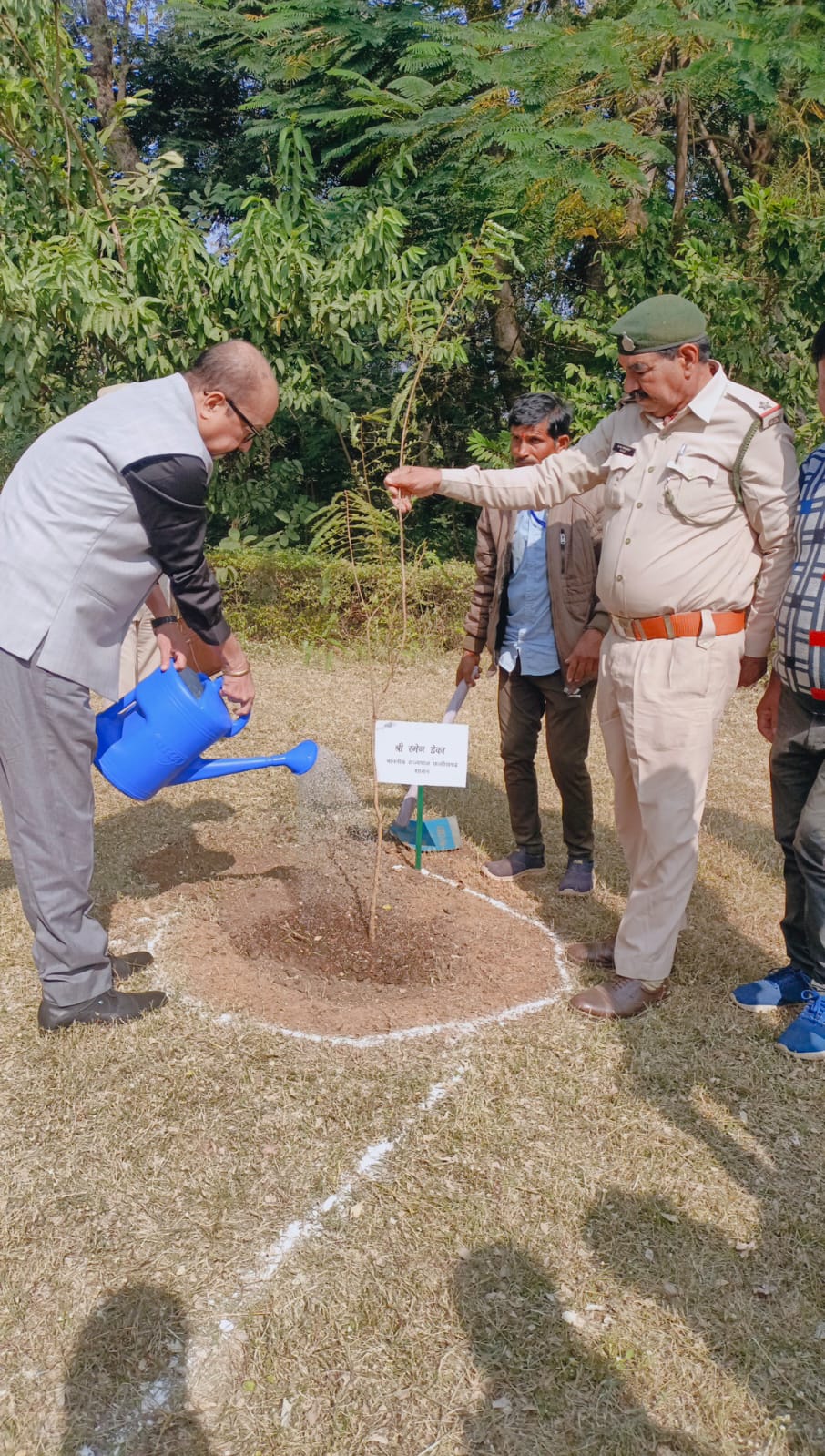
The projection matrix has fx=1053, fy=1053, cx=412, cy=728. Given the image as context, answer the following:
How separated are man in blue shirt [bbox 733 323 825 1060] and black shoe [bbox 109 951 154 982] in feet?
6.50

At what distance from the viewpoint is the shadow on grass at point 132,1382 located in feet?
6.33

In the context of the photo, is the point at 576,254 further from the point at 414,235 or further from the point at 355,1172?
the point at 355,1172

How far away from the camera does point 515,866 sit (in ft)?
15.1

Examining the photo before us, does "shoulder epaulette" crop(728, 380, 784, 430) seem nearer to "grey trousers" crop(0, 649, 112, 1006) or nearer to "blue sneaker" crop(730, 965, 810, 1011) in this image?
"blue sneaker" crop(730, 965, 810, 1011)

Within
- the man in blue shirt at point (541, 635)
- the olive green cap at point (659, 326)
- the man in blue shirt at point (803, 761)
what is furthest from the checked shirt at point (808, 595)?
the man in blue shirt at point (541, 635)

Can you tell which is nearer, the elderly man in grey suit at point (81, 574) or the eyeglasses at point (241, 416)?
the elderly man in grey suit at point (81, 574)

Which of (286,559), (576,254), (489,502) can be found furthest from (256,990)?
→ (576,254)

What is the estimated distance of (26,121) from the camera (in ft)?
25.6

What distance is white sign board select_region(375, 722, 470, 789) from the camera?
3898mm

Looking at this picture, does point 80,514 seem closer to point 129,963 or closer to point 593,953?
point 129,963

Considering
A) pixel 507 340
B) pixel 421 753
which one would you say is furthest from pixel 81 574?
pixel 507 340

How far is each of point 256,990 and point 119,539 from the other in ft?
4.93

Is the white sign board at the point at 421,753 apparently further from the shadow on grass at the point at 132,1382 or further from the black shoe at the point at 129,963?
the shadow on grass at the point at 132,1382

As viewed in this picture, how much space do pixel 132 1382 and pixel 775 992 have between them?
2.28 m
